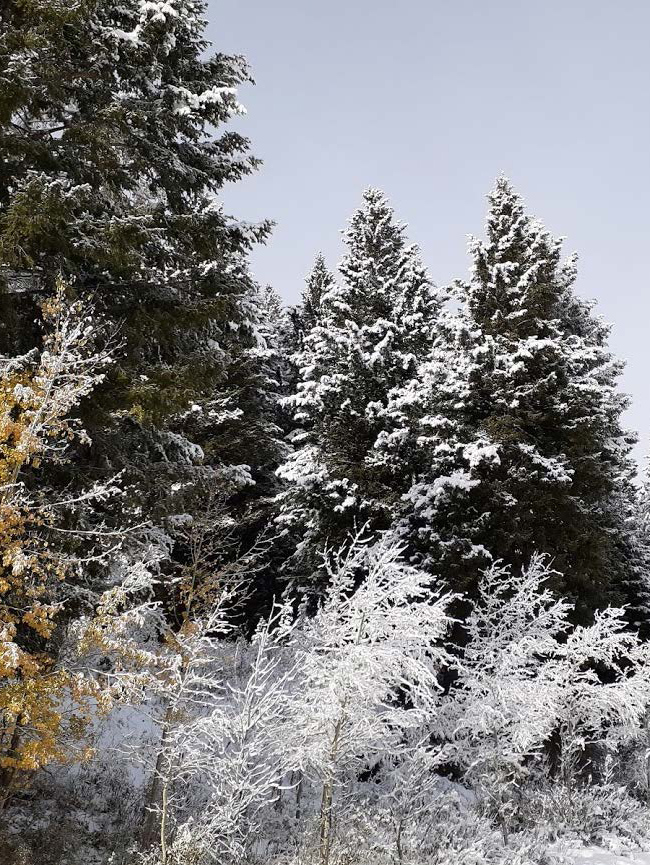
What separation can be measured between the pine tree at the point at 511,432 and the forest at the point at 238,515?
0.31ft

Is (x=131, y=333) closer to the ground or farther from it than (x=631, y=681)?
farther from it

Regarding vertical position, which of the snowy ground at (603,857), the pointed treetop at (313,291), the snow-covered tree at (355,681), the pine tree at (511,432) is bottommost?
the snowy ground at (603,857)

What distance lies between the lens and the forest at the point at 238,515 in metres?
7.95

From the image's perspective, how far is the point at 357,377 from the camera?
1728 cm

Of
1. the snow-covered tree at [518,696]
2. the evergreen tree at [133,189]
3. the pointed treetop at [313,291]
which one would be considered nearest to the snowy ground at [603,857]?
the snow-covered tree at [518,696]

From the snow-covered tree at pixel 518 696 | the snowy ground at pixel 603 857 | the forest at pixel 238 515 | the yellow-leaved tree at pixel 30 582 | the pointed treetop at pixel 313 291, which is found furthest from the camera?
the pointed treetop at pixel 313 291

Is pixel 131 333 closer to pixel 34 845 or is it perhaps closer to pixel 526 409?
pixel 34 845

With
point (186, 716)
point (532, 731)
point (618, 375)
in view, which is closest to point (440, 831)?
point (532, 731)

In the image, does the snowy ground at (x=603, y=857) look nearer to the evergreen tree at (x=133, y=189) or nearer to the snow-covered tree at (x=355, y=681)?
the snow-covered tree at (x=355, y=681)

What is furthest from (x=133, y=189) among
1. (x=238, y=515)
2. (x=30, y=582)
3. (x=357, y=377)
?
(x=238, y=515)

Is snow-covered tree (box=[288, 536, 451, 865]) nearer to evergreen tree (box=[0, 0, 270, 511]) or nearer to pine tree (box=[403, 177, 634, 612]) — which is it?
evergreen tree (box=[0, 0, 270, 511])

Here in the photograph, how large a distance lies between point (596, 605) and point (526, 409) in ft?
22.8

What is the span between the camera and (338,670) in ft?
26.6

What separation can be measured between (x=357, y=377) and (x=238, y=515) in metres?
6.01
